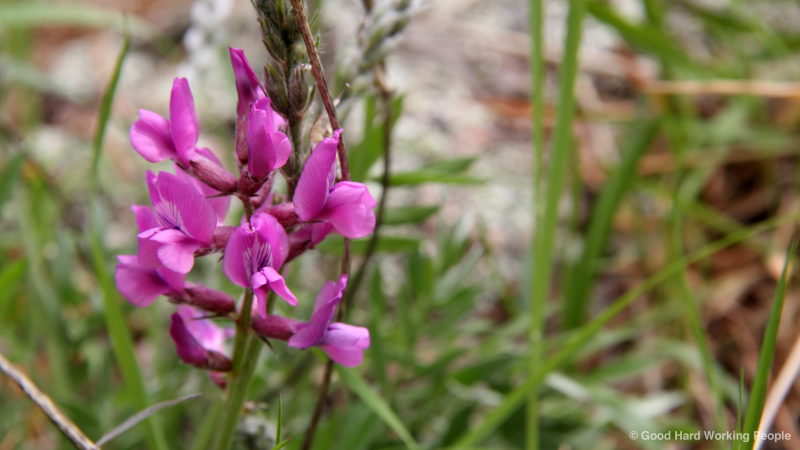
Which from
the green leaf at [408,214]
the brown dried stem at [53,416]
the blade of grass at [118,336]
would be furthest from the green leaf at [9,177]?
the green leaf at [408,214]

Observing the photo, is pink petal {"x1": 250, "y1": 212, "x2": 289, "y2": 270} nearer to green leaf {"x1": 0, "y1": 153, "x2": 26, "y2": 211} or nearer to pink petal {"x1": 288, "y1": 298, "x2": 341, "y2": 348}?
pink petal {"x1": 288, "y1": 298, "x2": 341, "y2": 348}

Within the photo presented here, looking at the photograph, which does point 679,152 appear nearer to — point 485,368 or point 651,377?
point 651,377

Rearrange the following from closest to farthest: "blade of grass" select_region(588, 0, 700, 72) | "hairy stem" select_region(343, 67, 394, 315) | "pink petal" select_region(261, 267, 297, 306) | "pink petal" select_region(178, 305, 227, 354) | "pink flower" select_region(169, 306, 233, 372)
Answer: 1. "pink petal" select_region(261, 267, 297, 306)
2. "pink flower" select_region(169, 306, 233, 372)
3. "pink petal" select_region(178, 305, 227, 354)
4. "hairy stem" select_region(343, 67, 394, 315)
5. "blade of grass" select_region(588, 0, 700, 72)

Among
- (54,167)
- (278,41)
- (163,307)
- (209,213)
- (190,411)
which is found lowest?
(190,411)

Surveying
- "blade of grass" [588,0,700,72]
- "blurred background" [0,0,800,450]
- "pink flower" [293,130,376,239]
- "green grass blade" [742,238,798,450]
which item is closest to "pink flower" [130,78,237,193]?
"pink flower" [293,130,376,239]

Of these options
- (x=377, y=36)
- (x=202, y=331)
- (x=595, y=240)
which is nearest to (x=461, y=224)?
(x=595, y=240)

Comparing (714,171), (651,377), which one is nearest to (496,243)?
(651,377)
